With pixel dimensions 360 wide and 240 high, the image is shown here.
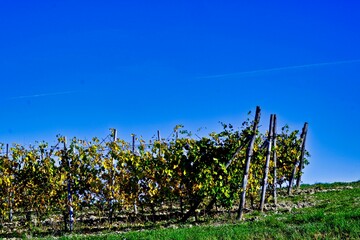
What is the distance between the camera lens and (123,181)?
18422 mm

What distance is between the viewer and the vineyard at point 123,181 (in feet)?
59.9

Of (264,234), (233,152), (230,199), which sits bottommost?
(264,234)

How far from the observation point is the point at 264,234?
12.9 metres

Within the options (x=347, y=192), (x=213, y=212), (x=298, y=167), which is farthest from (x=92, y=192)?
(x=298, y=167)

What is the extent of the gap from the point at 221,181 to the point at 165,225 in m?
2.59

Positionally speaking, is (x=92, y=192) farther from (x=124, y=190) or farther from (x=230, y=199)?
(x=230, y=199)

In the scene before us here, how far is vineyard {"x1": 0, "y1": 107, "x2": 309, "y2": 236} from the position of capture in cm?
1827

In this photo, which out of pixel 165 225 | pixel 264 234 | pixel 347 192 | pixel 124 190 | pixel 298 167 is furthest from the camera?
pixel 298 167

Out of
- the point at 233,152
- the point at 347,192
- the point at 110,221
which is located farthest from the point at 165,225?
the point at 347,192

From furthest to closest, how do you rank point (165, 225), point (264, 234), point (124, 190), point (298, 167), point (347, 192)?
point (298, 167), point (347, 192), point (124, 190), point (165, 225), point (264, 234)

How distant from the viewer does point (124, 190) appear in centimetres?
1842

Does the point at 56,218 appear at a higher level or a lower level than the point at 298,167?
lower

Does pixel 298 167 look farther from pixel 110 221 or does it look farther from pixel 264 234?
pixel 264 234

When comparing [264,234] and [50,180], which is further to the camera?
[50,180]
